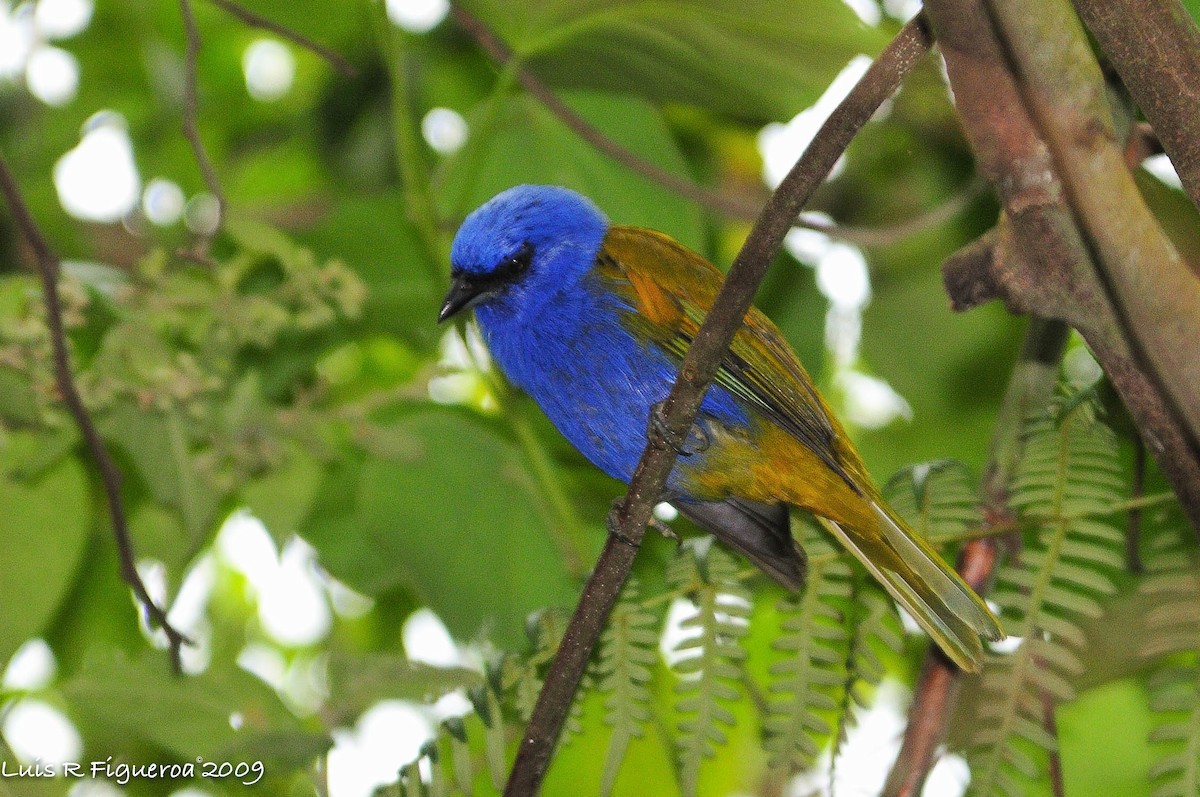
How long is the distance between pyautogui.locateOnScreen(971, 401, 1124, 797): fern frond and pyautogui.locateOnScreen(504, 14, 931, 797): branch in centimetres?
94

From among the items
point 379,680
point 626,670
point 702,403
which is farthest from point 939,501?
point 379,680

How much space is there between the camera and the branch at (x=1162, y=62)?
5.68 ft

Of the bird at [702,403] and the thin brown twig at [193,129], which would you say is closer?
the bird at [702,403]

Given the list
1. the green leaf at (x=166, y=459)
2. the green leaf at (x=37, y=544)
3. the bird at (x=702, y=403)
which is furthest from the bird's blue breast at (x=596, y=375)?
the green leaf at (x=37, y=544)

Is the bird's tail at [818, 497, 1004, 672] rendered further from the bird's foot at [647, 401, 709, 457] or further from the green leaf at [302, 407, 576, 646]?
the green leaf at [302, 407, 576, 646]

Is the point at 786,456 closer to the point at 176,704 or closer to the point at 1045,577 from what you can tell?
the point at 1045,577

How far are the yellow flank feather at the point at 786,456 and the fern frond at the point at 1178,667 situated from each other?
337mm

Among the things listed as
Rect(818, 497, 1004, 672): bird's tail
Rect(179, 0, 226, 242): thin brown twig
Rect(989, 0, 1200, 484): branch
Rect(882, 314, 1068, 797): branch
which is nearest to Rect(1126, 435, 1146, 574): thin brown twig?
Rect(882, 314, 1068, 797): branch

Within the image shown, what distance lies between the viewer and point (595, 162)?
387 cm

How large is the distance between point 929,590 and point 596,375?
95cm

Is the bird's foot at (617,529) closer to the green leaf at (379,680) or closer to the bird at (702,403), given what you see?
the bird at (702,403)

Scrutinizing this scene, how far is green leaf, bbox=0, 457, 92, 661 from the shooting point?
119 inches

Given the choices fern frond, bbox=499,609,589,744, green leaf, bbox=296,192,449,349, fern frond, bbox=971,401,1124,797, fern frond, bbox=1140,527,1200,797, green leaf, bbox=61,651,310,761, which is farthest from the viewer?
green leaf, bbox=296,192,449,349

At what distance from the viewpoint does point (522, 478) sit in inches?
143
